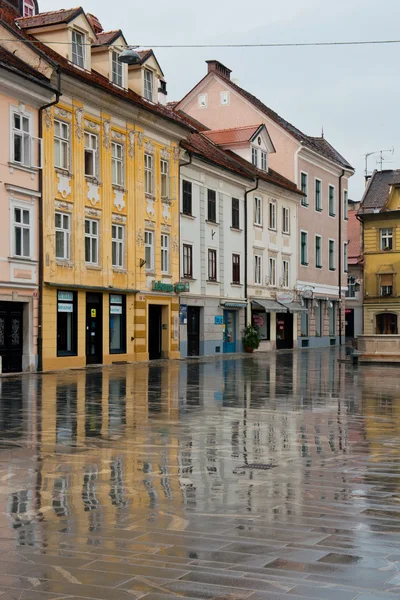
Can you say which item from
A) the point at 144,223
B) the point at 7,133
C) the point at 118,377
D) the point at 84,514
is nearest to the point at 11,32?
the point at 7,133

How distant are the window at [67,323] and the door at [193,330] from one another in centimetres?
972

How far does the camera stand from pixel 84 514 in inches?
283

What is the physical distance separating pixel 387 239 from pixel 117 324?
3811 cm

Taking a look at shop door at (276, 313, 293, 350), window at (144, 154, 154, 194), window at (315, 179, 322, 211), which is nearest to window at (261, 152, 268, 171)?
window at (315, 179, 322, 211)

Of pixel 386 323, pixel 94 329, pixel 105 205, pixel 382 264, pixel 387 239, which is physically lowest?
pixel 94 329

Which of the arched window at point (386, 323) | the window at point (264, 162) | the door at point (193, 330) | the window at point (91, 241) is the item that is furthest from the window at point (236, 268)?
the arched window at point (386, 323)

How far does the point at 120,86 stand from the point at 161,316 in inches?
387

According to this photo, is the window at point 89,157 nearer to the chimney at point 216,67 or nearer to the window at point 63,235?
the window at point 63,235

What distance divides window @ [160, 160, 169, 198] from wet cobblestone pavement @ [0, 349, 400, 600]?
21475 mm

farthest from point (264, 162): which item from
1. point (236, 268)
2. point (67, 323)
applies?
point (67, 323)

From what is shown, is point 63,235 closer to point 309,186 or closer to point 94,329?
point 94,329

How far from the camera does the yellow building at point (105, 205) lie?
1195 inches

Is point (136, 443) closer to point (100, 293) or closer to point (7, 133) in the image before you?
point (7, 133)

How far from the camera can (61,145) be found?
101ft
